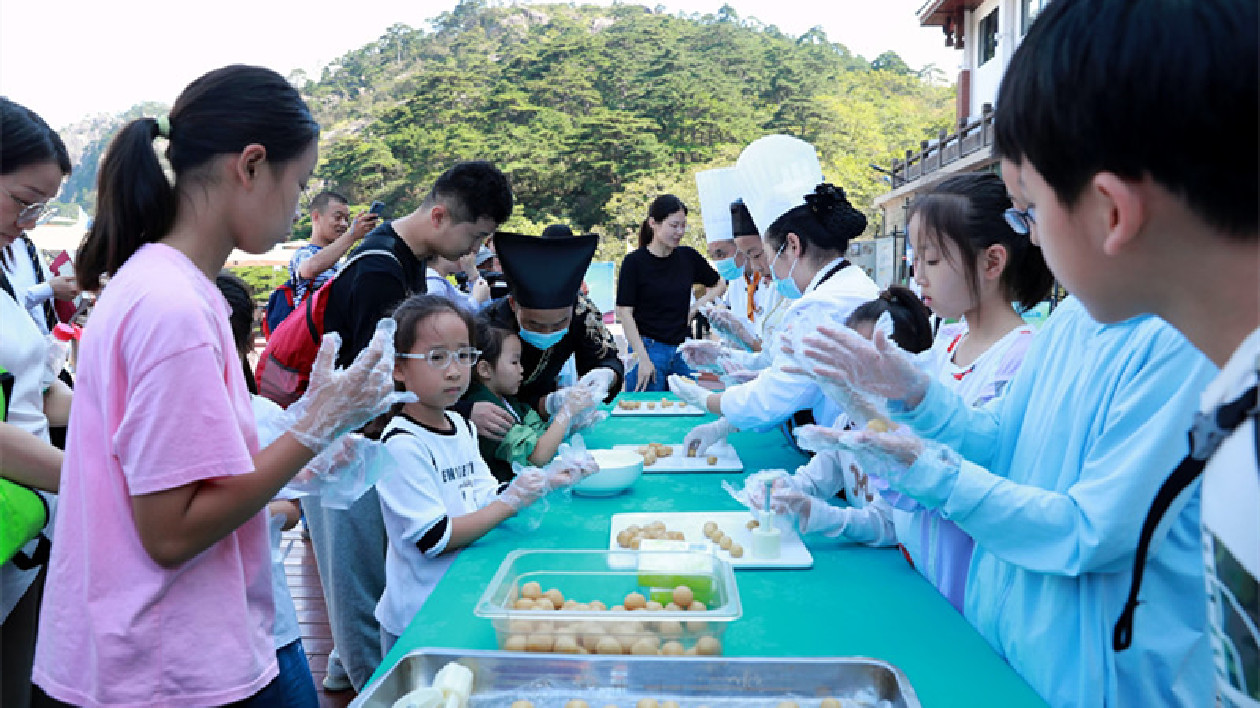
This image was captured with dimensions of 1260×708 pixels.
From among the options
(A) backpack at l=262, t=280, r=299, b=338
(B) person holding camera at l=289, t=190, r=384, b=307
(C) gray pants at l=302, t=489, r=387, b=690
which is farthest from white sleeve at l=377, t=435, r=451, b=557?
(A) backpack at l=262, t=280, r=299, b=338

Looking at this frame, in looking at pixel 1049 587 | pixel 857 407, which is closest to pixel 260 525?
pixel 857 407

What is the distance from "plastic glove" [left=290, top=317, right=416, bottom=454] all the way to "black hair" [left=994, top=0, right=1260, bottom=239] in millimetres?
973

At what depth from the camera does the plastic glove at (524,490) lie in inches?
74.3

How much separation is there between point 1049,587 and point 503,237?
7.74 feet

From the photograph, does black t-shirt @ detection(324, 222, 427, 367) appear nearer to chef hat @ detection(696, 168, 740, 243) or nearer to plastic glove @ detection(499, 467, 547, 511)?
plastic glove @ detection(499, 467, 547, 511)

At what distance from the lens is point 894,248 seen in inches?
482

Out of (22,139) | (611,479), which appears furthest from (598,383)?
(22,139)

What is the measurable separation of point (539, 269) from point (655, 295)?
2.54m

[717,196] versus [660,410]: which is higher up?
[717,196]

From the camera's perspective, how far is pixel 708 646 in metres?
1.16

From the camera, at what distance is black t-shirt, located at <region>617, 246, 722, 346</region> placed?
18.1ft

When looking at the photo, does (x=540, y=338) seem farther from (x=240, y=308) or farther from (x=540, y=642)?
(x=540, y=642)

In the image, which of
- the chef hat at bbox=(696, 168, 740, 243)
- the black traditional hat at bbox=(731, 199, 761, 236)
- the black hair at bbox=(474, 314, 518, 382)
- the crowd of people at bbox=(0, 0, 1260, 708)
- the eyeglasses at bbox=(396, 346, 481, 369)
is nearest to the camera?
the crowd of people at bbox=(0, 0, 1260, 708)

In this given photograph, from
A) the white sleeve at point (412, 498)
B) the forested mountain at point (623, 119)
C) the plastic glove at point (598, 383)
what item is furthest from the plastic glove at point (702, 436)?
the forested mountain at point (623, 119)
